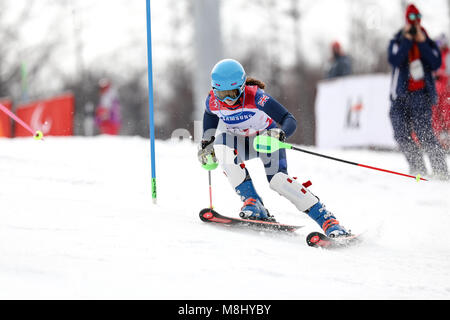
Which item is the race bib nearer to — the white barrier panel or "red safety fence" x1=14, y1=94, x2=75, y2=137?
the white barrier panel

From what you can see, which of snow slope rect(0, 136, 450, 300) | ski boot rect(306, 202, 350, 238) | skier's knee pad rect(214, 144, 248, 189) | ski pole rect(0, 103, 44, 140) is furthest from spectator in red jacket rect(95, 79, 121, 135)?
ski boot rect(306, 202, 350, 238)

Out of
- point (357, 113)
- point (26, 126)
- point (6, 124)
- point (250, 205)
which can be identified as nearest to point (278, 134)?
point (250, 205)

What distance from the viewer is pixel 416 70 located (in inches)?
281

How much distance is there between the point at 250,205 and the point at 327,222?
0.61 meters

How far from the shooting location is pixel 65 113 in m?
13.2

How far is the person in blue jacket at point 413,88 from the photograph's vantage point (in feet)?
23.2

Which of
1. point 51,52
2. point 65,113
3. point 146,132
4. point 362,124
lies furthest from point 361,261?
point 51,52

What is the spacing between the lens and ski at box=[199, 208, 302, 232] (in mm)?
4473

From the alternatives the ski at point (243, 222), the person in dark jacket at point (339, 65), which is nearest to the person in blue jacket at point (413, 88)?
the ski at point (243, 222)

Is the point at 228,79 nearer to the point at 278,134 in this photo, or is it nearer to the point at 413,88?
the point at 278,134

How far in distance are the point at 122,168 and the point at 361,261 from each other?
3.87m

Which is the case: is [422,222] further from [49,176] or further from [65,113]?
[65,113]

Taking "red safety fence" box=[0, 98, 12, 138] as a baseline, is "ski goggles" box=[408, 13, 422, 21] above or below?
above

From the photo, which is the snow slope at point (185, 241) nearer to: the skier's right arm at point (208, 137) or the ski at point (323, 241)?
the ski at point (323, 241)
